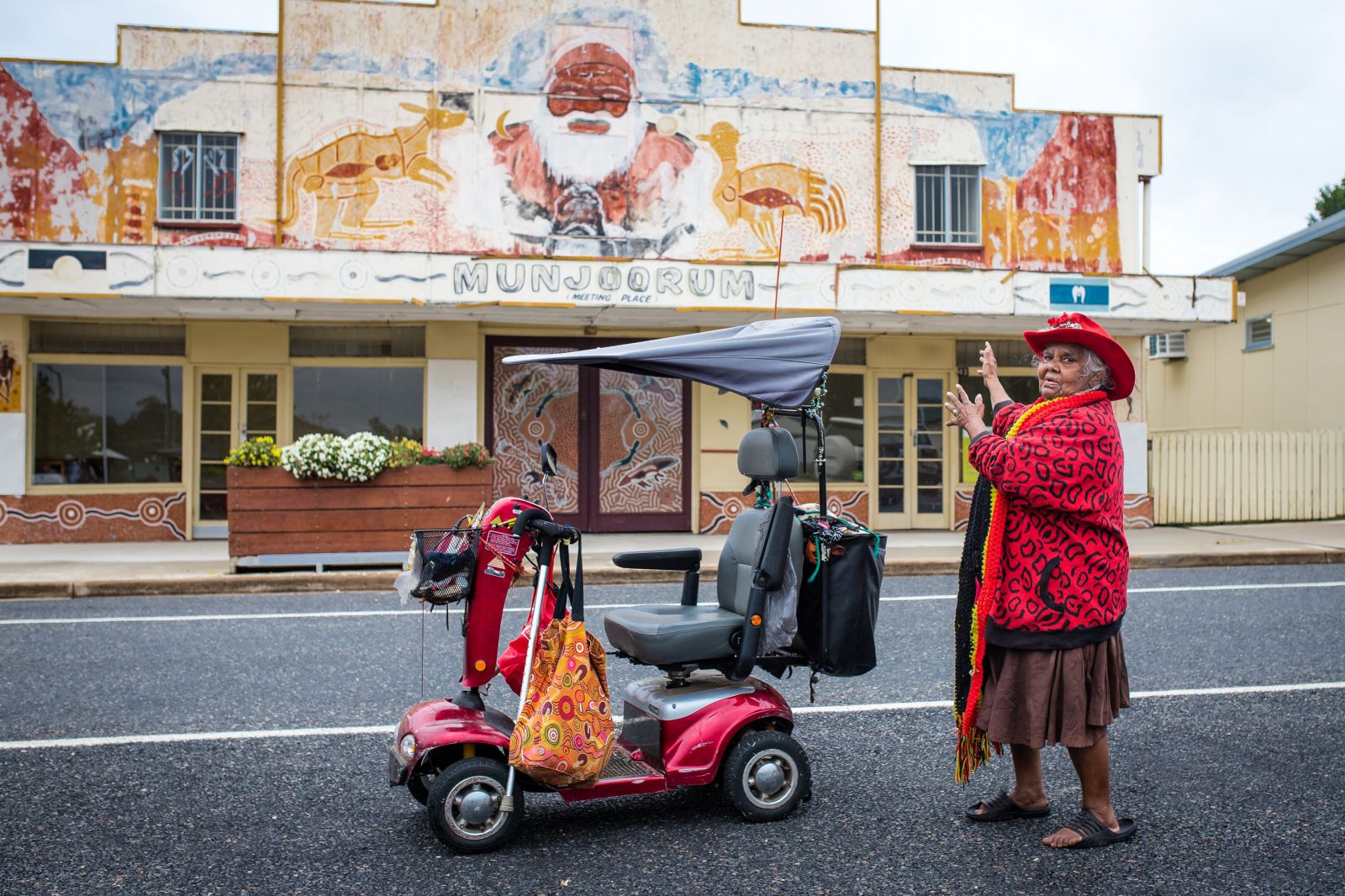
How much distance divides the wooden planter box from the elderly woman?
813 cm

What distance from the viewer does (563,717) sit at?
4.05 metres

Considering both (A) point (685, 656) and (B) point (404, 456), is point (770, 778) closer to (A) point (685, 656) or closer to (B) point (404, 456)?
(A) point (685, 656)

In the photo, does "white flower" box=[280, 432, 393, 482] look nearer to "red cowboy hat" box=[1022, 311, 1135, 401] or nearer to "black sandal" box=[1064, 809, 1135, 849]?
"red cowboy hat" box=[1022, 311, 1135, 401]

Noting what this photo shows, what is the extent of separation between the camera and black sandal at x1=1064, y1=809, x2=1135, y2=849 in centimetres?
408

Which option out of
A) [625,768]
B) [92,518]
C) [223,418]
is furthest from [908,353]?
[625,768]

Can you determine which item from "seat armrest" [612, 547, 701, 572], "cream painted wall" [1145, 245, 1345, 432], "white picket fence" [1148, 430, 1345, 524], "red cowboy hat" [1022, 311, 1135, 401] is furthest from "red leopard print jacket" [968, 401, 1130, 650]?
"cream painted wall" [1145, 245, 1345, 432]

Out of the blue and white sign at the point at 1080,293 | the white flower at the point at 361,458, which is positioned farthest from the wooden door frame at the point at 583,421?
the blue and white sign at the point at 1080,293

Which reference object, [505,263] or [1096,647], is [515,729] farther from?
[505,263]

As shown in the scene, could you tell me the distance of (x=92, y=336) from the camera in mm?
14539

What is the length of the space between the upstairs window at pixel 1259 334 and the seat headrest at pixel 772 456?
20.0 m

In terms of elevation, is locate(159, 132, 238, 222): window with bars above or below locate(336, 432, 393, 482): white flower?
above

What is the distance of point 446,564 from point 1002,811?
234 centimetres

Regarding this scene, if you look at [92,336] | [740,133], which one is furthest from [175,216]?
[740,133]

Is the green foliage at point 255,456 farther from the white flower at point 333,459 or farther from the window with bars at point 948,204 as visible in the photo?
the window with bars at point 948,204
